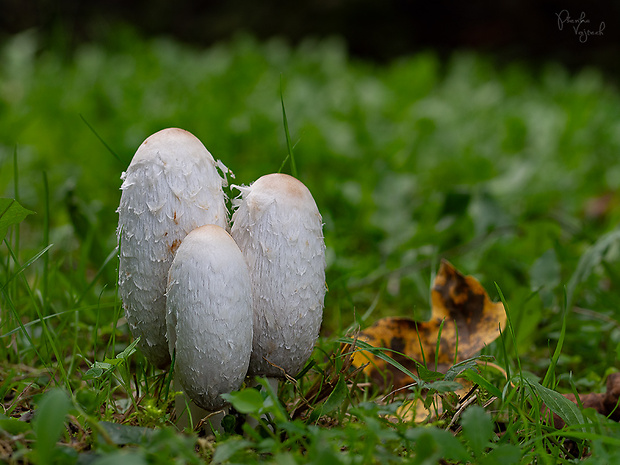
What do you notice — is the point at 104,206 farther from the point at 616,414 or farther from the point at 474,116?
the point at 474,116

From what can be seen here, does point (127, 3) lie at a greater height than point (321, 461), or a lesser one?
greater

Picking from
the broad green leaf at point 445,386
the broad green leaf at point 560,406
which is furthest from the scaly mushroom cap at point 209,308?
the broad green leaf at point 560,406

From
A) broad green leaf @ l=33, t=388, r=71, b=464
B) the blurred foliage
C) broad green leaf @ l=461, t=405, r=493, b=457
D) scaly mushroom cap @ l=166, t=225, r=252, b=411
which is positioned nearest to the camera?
broad green leaf @ l=33, t=388, r=71, b=464

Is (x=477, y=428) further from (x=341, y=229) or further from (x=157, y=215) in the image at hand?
(x=341, y=229)

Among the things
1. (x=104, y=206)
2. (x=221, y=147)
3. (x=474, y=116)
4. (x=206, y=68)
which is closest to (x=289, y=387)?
(x=104, y=206)

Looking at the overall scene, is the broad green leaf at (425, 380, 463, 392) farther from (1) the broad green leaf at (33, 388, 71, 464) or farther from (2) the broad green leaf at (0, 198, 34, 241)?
(2) the broad green leaf at (0, 198, 34, 241)

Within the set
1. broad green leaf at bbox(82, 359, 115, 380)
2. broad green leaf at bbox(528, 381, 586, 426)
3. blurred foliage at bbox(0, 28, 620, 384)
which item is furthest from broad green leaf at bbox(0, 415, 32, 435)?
broad green leaf at bbox(528, 381, 586, 426)

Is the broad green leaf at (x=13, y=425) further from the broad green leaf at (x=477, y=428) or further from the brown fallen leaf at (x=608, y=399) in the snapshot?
the brown fallen leaf at (x=608, y=399)
